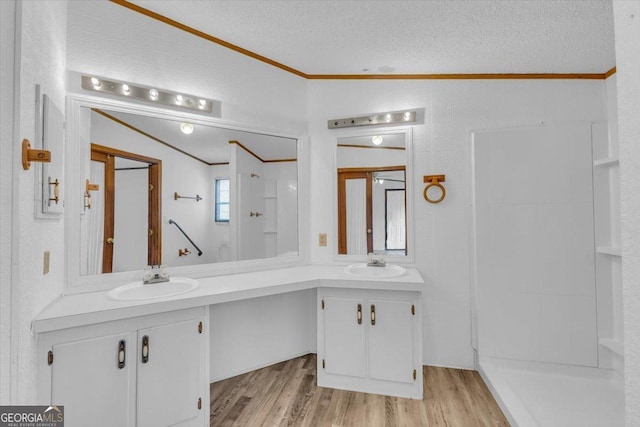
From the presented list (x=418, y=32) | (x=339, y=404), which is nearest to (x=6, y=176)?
(x=339, y=404)

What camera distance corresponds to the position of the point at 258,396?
2.14 meters

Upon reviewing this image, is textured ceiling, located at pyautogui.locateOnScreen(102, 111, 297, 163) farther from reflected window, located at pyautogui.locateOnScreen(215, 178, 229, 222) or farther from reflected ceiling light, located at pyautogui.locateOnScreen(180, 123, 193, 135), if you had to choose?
reflected window, located at pyautogui.locateOnScreen(215, 178, 229, 222)

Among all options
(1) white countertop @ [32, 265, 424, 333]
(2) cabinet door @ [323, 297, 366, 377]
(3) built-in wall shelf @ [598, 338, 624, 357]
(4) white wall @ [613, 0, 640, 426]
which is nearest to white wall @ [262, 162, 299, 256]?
(1) white countertop @ [32, 265, 424, 333]

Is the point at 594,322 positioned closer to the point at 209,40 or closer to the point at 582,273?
the point at 582,273

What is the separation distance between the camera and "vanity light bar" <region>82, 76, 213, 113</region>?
183 cm

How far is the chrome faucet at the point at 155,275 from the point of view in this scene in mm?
1898

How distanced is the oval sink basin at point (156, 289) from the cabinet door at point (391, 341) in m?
1.21

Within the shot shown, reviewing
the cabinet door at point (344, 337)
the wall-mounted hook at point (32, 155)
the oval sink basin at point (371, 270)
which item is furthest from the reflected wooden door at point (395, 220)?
the wall-mounted hook at point (32, 155)

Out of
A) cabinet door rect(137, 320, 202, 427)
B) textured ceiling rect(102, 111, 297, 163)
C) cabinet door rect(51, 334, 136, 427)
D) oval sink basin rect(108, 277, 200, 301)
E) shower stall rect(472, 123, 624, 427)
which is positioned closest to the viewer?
cabinet door rect(51, 334, 136, 427)

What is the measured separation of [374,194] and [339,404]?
5.23ft

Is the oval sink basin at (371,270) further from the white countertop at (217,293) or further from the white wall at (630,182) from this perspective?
the white wall at (630,182)

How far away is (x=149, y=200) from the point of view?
2107mm

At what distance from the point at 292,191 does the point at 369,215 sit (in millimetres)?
702

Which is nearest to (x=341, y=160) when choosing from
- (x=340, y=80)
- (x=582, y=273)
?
(x=340, y=80)
